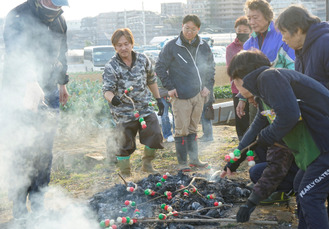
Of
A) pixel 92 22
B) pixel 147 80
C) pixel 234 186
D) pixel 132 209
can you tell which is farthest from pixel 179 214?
pixel 92 22

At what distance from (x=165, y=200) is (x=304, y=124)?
196 cm

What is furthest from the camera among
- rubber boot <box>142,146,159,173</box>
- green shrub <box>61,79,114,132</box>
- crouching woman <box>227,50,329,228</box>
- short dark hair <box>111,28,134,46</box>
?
green shrub <box>61,79,114,132</box>

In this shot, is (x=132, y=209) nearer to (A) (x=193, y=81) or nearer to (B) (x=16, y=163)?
(B) (x=16, y=163)

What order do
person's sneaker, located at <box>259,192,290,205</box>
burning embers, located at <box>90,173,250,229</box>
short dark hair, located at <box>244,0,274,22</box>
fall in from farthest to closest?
short dark hair, located at <box>244,0,274,22</box> < person's sneaker, located at <box>259,192,290,205</box> < burning embers, located at <box>90,173,250,229</box>

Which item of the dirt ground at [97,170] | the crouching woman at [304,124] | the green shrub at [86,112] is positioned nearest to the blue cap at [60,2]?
the crouching woman at [304,124]

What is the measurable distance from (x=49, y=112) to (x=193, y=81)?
247 centimetres

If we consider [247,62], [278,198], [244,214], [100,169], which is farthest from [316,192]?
[100,169]

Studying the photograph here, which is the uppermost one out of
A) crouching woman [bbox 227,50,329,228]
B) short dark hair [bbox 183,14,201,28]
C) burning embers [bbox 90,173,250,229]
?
short dark hair [bbox 183,14,201,28]

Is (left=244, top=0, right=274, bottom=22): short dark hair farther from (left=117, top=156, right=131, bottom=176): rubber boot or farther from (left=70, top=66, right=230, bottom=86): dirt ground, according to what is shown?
(left=70, top=66, right=230, bottom=86): dirt ground

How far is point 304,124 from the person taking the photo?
2.76m

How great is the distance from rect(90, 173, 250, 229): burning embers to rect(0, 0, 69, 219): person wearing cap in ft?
2.49

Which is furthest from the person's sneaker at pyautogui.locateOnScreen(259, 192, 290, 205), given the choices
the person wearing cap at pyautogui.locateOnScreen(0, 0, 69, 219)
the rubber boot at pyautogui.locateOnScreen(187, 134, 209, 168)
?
the person wearing cap at pyautogui.locateOnScreen(0, 0, 69, 219)

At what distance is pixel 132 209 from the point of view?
3.97 meters

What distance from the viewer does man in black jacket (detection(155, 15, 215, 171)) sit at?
19.0ft
